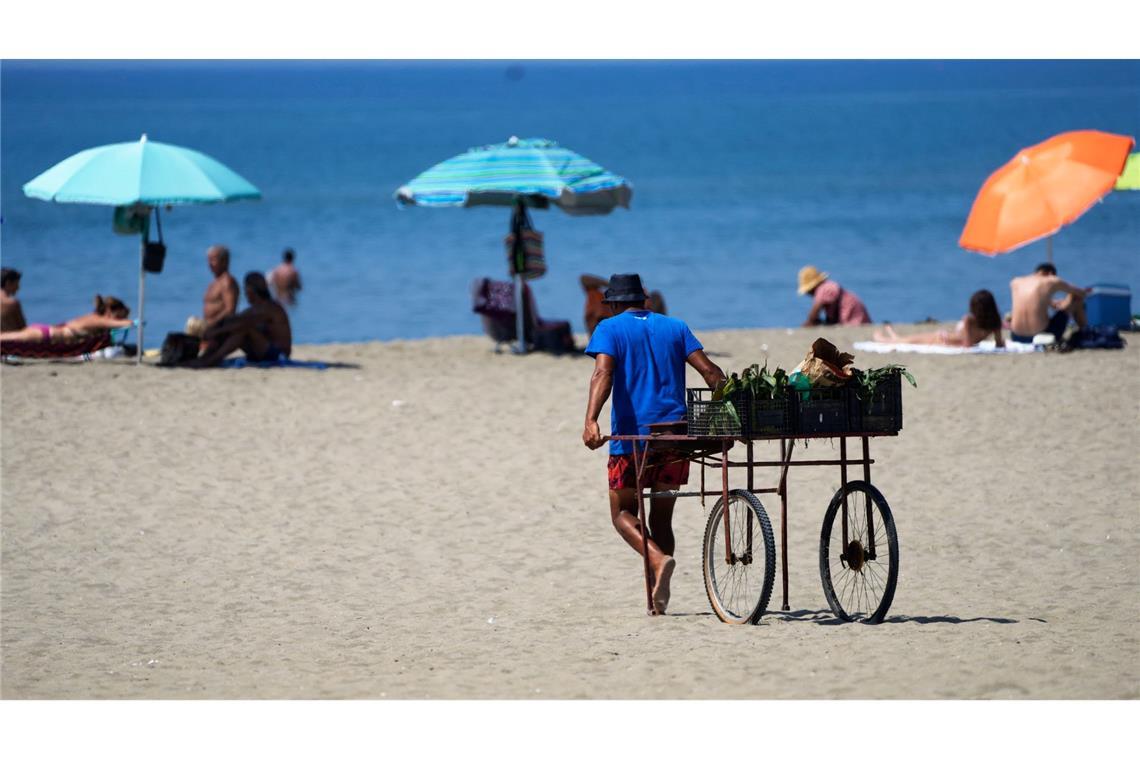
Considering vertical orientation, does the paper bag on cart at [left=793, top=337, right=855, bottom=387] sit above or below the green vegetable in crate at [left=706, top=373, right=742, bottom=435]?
above

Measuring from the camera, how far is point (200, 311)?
24.8 metres

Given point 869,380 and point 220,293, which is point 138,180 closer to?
point 220,293

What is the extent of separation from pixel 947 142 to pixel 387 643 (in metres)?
65.0

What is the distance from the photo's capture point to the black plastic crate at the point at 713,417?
619 cm

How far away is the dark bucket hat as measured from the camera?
6797 millimetres

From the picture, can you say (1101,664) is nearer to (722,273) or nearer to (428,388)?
(428,388)

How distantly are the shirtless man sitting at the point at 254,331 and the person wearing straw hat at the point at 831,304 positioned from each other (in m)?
6.16

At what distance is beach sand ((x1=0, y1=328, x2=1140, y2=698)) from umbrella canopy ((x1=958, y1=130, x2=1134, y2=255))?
1.11 meters

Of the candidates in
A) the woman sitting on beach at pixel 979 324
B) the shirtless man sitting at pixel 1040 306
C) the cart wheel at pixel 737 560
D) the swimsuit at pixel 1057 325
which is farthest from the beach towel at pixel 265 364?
the cart wheel at pixel 737 560

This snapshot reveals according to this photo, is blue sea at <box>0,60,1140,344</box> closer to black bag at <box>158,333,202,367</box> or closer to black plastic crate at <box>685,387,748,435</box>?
black bag at <box>158,333,202,367</box>

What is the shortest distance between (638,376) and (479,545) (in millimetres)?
2311

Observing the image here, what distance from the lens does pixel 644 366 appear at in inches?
264

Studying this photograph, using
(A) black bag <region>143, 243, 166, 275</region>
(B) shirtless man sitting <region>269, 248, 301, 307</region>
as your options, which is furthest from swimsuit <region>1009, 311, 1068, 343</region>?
(B) shirtless man sitting <region>269, 248, 301, 307</region>

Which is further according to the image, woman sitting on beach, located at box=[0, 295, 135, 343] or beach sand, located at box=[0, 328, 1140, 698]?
woman sitting on beach, located at box=[0, 295, 135, 343]
